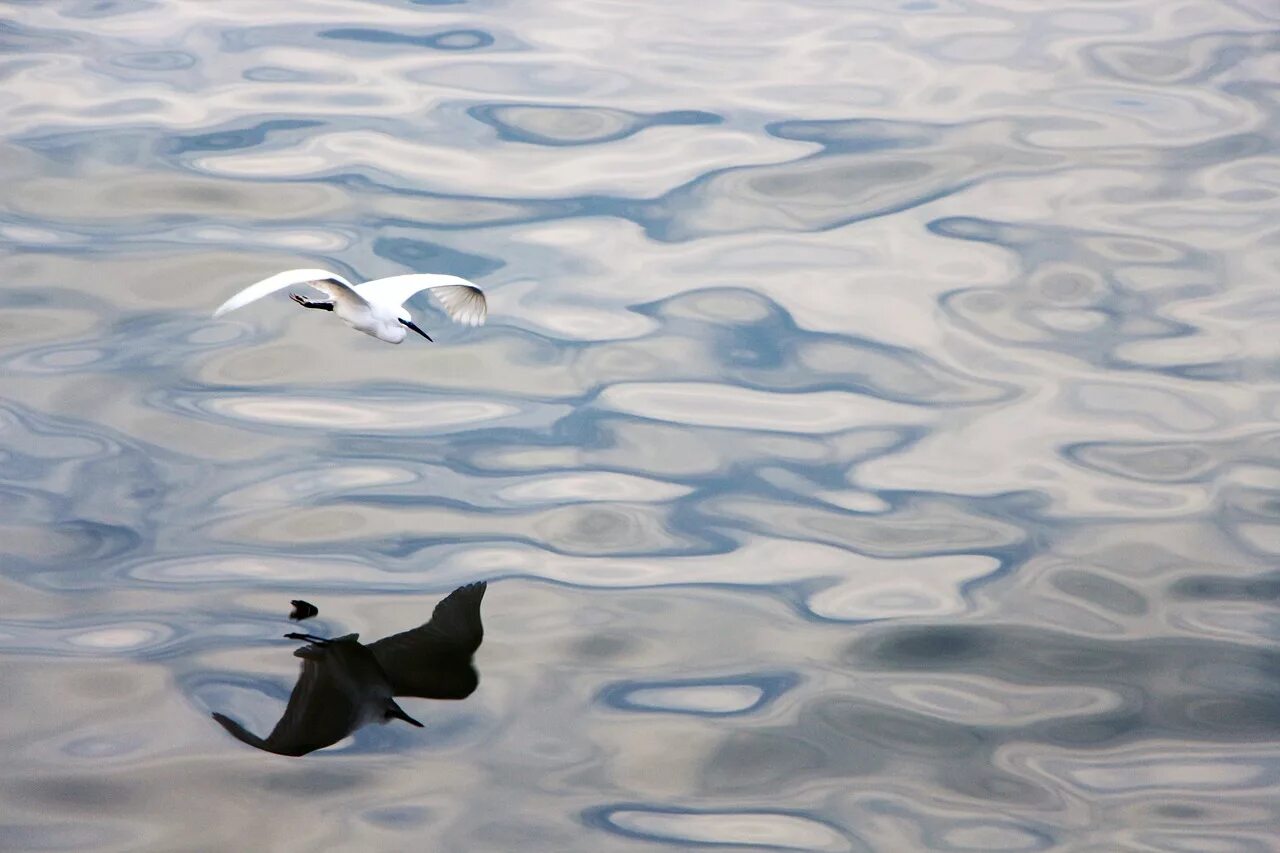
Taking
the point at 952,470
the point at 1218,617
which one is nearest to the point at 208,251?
the point at 952,470

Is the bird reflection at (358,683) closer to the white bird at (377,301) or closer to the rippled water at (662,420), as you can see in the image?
the rippled water at (662,420)

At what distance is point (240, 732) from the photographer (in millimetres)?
7656

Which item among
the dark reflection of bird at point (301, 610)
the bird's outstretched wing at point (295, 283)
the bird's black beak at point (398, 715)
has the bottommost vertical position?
the bird's black beak at point (398, 715)

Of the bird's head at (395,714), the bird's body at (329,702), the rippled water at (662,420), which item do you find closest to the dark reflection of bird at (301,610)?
the rippled water at (662,420)

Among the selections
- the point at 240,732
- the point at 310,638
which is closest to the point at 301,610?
the point at 310,638

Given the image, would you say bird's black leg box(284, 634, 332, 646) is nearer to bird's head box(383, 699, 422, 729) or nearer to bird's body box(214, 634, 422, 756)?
bird's body box(214, 634, 422, 756)

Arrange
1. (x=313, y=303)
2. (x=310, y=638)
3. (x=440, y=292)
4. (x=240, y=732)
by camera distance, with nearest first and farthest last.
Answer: (x=240, y=732), (x=310, y=638), (x=313, y=303), (x=440, y=292)

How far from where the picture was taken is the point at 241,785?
7.37 meters

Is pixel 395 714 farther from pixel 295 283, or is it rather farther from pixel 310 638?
pixel 295 283

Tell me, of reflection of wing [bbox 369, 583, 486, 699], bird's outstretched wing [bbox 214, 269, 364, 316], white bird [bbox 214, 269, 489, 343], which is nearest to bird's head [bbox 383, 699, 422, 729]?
reflection of wing [bbox 369, 583, 486, 699]

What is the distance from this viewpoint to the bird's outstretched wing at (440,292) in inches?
343

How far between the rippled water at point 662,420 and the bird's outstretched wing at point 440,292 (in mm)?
835

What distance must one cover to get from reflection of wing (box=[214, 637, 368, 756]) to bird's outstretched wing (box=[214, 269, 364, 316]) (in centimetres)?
181

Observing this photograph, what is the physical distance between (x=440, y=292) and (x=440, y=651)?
228 cm
